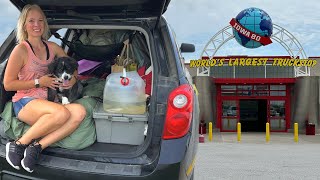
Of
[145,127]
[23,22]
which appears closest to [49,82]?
[23,22]

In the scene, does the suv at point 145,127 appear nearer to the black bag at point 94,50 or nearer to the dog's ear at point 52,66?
the dog's ear at point 52,66

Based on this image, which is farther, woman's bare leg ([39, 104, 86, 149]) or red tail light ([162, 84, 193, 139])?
woman's bare leg ([39, 104, 86, 149])

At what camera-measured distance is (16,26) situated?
322 cm

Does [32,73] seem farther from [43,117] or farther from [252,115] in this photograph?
[252,115]

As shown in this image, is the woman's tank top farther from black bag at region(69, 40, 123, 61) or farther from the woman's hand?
black bag at region(69, 40, 123, 61)

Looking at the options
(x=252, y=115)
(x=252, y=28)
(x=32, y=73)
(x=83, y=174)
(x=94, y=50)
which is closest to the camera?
(x=83, y=174)

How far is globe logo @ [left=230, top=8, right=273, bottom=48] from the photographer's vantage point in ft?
94.7

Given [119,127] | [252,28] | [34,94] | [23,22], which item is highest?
[252,28]

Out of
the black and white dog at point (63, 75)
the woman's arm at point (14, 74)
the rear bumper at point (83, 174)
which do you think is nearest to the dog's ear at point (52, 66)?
the black and white dog at point (63, 75)

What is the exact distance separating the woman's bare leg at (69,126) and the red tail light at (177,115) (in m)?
0.63

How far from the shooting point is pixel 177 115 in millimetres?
2648

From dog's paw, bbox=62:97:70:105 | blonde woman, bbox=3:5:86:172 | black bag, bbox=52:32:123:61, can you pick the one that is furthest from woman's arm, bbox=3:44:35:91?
black bag, bbox=52:32:123:61

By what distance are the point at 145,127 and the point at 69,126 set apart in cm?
53

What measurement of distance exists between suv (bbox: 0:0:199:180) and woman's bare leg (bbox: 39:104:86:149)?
0.09 metres
